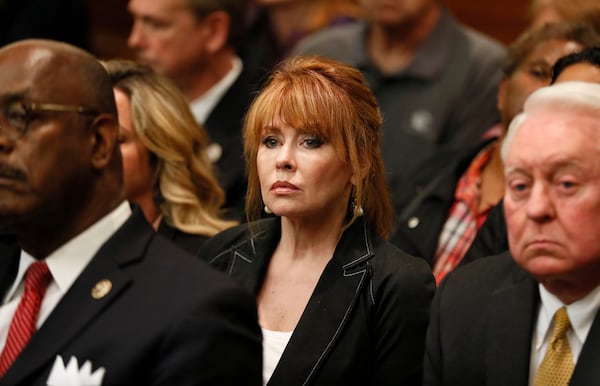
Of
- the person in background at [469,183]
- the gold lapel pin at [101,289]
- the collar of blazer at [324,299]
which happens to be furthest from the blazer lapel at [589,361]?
the person in background at [469,183]

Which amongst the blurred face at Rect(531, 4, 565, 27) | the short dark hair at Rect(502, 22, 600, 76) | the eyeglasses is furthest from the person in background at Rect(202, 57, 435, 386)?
the blurred face at Rect(531, 4, 565, 27)

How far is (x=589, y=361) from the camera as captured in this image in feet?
6.98

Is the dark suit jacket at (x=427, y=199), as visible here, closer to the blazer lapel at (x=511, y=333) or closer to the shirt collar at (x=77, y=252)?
the blazer lapel at (x=511, y=333)

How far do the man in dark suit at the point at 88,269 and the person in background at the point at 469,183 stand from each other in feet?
4.15

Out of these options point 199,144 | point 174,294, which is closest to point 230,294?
point 174,294

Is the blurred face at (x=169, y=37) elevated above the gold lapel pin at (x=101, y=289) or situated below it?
above

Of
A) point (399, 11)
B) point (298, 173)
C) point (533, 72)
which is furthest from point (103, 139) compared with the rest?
point (399, 11)

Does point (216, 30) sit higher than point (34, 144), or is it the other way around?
point (216, 30)

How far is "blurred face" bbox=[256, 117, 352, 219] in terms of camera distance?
2.55 meters

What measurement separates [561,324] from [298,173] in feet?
2.20

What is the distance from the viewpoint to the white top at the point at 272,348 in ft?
8.17

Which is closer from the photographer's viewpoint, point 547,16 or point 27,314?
point 27,314

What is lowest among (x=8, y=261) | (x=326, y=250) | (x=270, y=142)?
(x=8, y=261)

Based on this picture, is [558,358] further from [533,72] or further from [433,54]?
[433,54]
